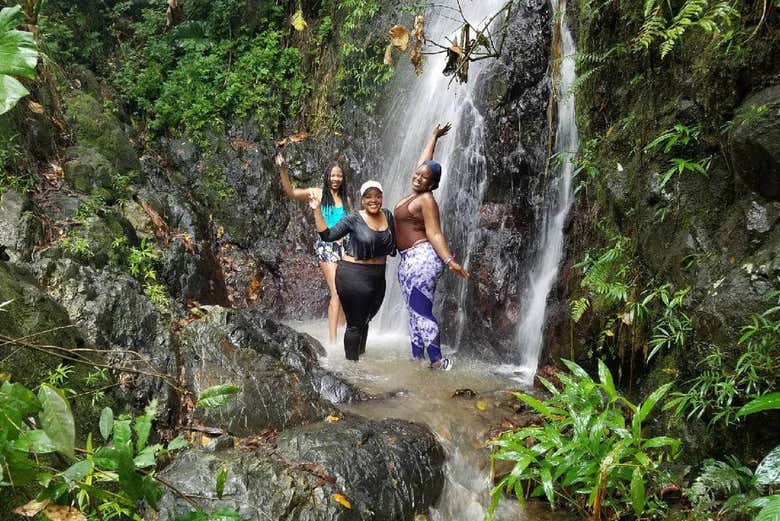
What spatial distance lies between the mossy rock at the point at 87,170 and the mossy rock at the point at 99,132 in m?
0.60

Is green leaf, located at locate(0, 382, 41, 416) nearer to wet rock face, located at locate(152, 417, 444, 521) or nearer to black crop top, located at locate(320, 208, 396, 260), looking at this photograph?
wet rock face, located at locate(152, 417, 444, 521)

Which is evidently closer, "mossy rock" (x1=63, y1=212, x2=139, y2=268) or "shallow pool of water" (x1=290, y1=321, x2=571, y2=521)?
"shallow pool of water" (x1=290, y1=321, x2=571, y2=521)

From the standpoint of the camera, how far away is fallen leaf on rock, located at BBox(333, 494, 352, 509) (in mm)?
3230

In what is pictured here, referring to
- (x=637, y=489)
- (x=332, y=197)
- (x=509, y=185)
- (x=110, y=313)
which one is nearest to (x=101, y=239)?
(x=110, y=313)

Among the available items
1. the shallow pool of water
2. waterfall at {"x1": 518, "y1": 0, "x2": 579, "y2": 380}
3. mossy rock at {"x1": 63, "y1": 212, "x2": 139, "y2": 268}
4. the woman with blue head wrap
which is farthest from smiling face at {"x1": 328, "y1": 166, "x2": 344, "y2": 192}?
waterfall at {"x1": 518, "y1": 0, "x2": 579, "y2": 380}

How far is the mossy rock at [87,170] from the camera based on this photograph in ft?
20.2

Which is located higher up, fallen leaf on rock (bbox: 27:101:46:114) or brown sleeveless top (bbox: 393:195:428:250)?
fallen leaf on rock (bbox: 27:101:46:114)

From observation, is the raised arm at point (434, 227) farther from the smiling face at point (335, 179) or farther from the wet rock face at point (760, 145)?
the wet rock face at point (760, 145)

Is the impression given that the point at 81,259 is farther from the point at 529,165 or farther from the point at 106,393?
the point at 529,165

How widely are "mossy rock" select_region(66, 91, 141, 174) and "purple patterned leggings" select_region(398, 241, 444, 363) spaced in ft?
14.8

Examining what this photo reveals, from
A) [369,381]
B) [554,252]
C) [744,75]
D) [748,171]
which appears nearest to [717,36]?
[744,75]

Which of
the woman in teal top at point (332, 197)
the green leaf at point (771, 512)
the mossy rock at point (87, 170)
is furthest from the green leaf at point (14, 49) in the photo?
the mossy rock at point (87, 170)

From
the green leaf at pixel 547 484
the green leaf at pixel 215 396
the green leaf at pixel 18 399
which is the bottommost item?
the green leaf at pixel 547 484

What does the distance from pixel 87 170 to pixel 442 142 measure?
4.53 metres
